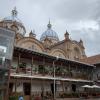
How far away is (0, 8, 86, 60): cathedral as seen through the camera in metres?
35.0

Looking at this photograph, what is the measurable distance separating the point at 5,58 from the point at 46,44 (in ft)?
73.0

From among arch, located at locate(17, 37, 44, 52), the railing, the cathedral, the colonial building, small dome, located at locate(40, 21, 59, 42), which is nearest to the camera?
the colonial building

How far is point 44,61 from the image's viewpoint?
2627 cm

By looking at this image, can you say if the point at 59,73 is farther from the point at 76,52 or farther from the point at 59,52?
the point at 76,52

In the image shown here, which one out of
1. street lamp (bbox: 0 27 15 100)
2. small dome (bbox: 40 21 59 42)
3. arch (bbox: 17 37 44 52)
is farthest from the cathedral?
street lamp (bbox: 0 27 15 100)

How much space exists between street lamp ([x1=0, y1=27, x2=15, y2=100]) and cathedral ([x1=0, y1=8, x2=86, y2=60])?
1454 centimetres

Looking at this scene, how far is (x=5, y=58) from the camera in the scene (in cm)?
1784

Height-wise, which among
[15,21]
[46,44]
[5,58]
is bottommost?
[5,58]

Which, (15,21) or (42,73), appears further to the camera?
(15,21)

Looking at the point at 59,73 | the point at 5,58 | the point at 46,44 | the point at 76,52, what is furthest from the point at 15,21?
the point at 5,58

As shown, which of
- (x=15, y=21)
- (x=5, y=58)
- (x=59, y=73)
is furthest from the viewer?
(x=15, y=21)

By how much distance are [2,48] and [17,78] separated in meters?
4.94

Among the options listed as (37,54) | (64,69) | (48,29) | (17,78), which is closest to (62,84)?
(64,69)

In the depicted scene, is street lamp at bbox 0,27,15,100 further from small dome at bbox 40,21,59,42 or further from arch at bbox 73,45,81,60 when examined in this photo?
small dome at bbox 40,21,59,42
